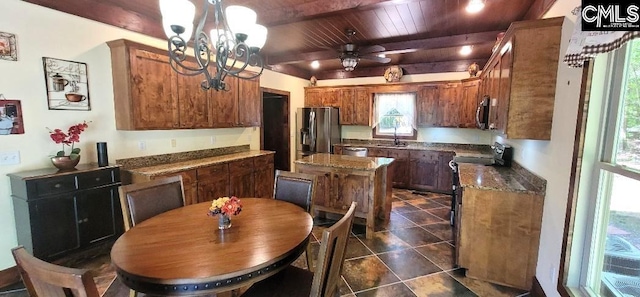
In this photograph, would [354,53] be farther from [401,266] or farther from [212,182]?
[401,266]

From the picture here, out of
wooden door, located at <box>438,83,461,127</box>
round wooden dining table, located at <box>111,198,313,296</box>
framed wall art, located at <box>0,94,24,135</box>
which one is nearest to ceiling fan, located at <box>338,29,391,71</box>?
wooden door, located at <box>438,83,461,127</box>

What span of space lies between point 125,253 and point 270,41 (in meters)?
3.67

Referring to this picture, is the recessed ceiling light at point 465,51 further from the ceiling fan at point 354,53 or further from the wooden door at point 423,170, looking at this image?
the wooden door at point 423,170

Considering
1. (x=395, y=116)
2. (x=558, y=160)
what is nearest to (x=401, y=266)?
(x=558, y=160)

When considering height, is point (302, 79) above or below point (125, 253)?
above

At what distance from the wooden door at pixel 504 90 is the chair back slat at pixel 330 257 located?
1.84 m

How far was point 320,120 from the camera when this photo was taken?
5.95 metres

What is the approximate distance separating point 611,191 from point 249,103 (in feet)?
13.9

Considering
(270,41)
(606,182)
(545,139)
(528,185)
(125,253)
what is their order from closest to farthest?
(125,253) → (606,182) → (545,139) → (528,185) → (270,41)

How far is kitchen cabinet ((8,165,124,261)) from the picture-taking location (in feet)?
7.68

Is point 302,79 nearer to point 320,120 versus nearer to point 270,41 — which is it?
point 320,120

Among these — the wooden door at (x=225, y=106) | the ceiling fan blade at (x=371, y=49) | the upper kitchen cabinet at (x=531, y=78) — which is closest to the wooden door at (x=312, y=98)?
the ceiling fan blade at (x=371, y=49)

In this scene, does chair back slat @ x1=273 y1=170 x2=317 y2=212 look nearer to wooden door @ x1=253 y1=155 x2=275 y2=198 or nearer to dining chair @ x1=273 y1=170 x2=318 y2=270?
dining chair @ x1=273 y1=170 x2=318 y2=270

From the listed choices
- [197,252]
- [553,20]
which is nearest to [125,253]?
[197,252]
